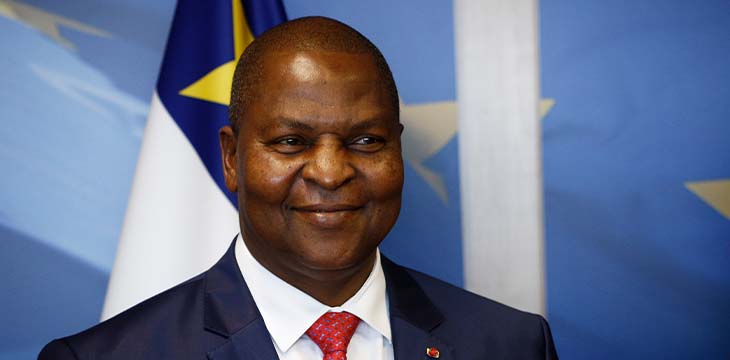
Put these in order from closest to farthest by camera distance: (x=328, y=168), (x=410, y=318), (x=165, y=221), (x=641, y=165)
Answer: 1. (x=328, y=168)
2. (x=410, y=318)
3. (x=165, y=221)
4. (x=641, y=165)

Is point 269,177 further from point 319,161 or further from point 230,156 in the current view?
point 230,156

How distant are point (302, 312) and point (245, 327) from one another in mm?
117

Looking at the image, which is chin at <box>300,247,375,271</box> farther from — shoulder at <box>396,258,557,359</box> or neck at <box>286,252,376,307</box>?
shoulder at <box>396,258,557,359</box>

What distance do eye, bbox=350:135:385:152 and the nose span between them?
2.1 inches

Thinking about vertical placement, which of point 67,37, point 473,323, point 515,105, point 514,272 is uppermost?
point 67,37

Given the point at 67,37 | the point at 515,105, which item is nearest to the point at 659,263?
the point at 515,105

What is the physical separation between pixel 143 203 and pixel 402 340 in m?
0.93

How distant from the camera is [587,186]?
2.60m

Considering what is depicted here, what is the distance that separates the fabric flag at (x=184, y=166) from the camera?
2197 millimetres

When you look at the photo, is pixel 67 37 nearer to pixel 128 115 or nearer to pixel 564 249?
pixel 128 115

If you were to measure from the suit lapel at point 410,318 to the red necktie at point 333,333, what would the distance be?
120 millimetres

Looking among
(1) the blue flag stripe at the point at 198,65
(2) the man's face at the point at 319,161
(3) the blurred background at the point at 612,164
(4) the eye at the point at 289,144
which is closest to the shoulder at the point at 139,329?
(2) the man's face at the point at 319,161

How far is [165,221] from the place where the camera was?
2211 mm

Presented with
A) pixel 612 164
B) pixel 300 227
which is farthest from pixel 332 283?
pixel 612 164
